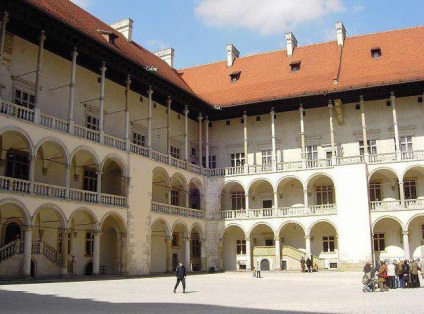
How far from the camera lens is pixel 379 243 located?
3102cm

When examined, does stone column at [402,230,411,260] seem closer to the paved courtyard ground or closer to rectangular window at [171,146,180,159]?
rectangular window at [171,146,180,159]

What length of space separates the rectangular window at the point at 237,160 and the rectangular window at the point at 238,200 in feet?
6.56

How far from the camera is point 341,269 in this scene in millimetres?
29641

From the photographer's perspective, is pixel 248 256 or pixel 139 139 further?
pixel 248 256

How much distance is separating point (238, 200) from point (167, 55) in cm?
1337

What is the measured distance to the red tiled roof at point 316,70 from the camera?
104 feet

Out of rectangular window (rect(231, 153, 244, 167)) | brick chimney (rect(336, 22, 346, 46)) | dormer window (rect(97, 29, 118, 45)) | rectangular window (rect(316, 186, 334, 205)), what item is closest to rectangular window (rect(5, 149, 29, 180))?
dormer window (rect(97, 29, 118, 45))

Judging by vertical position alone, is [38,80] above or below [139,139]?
above

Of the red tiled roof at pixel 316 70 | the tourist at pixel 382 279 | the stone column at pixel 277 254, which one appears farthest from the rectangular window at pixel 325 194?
the tourist at pixel 382 279

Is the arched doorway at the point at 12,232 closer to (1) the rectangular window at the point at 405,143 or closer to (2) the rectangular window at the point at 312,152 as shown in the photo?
(2) the rectangular window at the point at 312,152

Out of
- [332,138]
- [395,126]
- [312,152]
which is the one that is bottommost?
[312,152]

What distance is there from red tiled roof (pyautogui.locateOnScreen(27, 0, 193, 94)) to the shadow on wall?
1272 centimetres

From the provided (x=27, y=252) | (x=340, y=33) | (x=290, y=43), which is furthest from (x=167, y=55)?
(x=27, y=252)

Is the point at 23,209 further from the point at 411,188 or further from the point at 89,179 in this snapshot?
the point at 411,188
